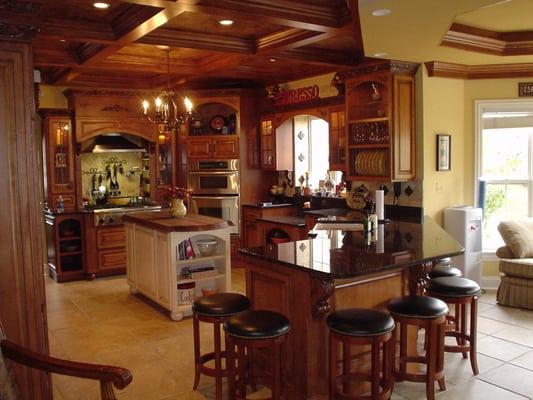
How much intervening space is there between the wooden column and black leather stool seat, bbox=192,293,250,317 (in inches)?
37.2

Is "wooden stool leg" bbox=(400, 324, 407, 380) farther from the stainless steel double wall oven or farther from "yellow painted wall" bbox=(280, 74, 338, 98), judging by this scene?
the stainless steel double wall oven

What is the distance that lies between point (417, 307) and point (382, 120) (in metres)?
2.76

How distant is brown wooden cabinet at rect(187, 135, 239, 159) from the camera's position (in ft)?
23.9

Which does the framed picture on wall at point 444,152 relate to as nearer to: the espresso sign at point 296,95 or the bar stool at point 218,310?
the espresso sign at point 296,95

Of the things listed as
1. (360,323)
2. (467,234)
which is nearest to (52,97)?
(467,234)

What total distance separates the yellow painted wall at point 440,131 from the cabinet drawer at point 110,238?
13.3 ft

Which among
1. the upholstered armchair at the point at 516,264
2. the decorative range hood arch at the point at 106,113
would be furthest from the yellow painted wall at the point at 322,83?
the upholstered armchair at the point at 516,264

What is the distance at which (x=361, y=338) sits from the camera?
9.08 ft

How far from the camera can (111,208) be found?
6.97 meters

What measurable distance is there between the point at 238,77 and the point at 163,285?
3.08 m

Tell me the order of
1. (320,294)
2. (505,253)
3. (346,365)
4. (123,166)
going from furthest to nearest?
(123,166)
(505,253)
(346,365)
(320,294)

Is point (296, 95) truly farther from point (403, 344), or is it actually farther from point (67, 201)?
point (403, 344)

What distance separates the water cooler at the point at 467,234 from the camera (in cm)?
554

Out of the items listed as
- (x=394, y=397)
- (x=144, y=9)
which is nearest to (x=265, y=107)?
(x=144, y=9)
